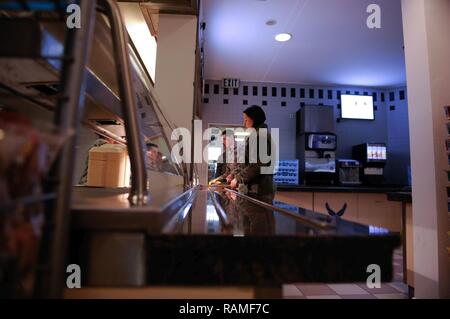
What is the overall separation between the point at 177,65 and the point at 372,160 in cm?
402

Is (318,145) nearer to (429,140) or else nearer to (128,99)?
(429,140)

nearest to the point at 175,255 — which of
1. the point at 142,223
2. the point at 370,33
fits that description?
the point at 142,223

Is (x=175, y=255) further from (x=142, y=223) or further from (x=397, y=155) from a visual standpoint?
(x=397, y=155)

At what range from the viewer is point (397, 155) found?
5.22 meters

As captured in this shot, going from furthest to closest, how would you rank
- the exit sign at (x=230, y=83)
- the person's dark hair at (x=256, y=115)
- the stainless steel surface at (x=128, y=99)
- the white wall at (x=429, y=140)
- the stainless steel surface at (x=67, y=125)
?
the exit sign at (x=230, y=83), the person's dark hair at (x=256, y=115), the white wall at (x=429, y=140), the stainless steel surface at (x=128, y=99), the stainless steel surface at (x=67, y=125)

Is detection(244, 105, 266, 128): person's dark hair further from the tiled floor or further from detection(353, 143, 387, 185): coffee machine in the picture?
detection(353, 143, 387, 185): coffee machine

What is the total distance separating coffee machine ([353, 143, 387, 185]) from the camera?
4.72 meters

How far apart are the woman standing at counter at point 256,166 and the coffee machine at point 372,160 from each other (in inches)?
123

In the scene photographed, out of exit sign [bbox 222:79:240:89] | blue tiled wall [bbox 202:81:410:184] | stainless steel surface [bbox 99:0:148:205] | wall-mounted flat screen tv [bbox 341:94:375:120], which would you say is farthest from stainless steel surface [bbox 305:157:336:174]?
stainless steel surface [bbox 99:0:148:205]

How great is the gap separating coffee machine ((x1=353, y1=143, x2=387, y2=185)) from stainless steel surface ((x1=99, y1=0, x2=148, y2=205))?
16.3 feet

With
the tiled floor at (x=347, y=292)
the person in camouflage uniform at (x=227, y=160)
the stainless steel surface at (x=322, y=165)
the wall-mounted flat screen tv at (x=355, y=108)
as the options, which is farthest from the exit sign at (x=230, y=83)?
the tiled floor at (x=347, y=292)

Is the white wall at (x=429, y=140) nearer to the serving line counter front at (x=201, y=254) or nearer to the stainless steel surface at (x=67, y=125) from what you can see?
the serving line counter front at (x=201, y=254)

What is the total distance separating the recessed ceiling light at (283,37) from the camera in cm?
339

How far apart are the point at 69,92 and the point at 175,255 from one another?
0.28 meters
